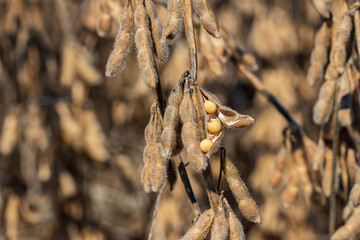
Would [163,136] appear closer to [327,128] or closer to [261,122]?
[327,128]

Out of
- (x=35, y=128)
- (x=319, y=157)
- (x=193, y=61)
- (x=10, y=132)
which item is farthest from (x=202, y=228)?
A: (x=10, y=132)

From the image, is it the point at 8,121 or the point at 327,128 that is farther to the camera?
the point at 8,121

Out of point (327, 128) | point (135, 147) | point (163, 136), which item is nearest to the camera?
point (163, 136)

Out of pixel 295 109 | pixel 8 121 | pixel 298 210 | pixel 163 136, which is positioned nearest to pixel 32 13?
pixel 8 121

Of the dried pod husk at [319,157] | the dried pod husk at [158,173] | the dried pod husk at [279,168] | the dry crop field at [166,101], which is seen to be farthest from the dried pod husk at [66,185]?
the dried pod husk at [158,173]

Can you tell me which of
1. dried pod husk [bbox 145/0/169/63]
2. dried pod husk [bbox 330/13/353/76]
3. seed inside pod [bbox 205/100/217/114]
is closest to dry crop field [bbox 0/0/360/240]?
dried pod husk [bbox 330/13/353/76]
